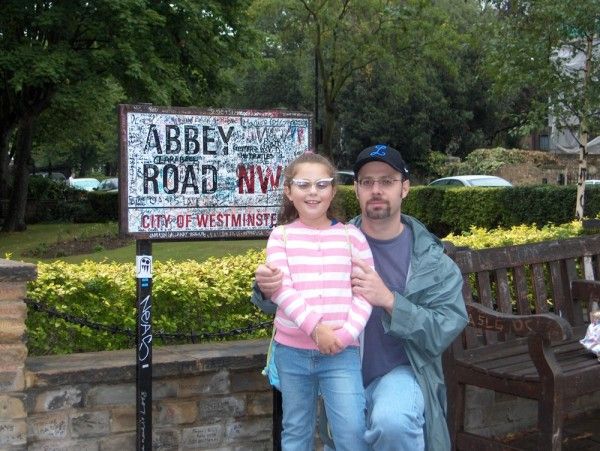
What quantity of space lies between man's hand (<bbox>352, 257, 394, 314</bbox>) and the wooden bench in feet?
3.02

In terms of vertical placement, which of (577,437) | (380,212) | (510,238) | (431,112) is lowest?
(577,437)

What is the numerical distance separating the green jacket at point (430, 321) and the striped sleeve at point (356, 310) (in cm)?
11

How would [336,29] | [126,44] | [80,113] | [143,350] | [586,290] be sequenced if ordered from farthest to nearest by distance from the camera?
[80,113] → [336,29] → [126,44] → [586,290] → [143,350]

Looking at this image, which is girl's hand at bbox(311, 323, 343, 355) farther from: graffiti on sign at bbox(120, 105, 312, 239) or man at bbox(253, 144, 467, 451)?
graffiti on sign at bbox(120, 105, 312, 239)

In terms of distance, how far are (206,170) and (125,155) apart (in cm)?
39

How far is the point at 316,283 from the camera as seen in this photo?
3.07 metres

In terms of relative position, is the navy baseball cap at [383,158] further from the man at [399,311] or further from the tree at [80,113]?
the tree at [80,113]

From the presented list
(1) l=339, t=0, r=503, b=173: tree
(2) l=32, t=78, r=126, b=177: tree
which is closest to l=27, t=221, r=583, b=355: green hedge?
(2) l=32, t=78, r=126, b=177: tree

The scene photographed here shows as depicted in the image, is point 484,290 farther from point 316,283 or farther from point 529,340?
point 316,283

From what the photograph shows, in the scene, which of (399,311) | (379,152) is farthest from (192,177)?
(399,311)

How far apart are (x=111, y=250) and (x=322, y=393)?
14.0m

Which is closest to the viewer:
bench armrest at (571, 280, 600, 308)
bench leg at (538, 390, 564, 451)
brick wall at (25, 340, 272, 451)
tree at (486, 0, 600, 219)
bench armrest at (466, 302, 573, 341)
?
bench armrest at (466, 302, 573, 341)

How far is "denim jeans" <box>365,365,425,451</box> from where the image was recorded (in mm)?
2980

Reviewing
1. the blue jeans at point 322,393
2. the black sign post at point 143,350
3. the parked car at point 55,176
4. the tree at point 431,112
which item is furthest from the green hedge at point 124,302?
the tree at point 431,112
